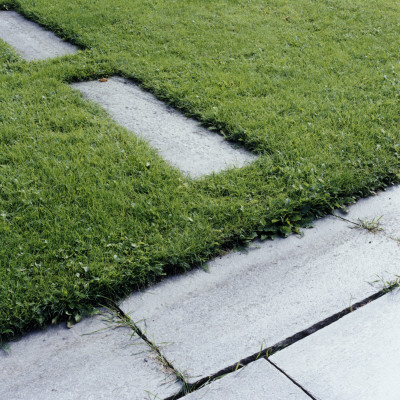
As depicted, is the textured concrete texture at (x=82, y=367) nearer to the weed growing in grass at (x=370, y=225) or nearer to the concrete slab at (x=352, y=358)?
the concrete slab at (x=352, y=358)

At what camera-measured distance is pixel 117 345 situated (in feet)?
8.50

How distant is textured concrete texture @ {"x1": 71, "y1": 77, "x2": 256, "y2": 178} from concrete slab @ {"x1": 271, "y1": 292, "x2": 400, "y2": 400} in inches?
70.1

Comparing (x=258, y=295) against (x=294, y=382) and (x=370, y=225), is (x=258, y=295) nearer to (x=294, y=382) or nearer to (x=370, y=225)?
(x=294, y=382)

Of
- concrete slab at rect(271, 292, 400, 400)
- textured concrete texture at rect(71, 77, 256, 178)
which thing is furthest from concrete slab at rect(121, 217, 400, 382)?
textured concrete texture at rect(71, 77, 256, 178)

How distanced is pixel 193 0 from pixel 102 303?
7130mm

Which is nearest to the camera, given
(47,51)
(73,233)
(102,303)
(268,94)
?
(102,303)

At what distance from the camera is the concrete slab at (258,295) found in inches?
102

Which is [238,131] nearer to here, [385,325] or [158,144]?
[158,144]

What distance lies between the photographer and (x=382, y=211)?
3707mm

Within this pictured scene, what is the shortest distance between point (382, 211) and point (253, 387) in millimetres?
1915

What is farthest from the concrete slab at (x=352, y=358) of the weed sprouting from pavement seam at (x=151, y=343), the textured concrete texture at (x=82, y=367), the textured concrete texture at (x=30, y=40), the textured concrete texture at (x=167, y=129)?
the textured concrete texture at (x=30, y=40)

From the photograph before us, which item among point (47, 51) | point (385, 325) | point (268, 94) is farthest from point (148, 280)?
point (47, 51)

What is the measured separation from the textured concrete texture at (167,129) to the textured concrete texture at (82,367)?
174 centimetres

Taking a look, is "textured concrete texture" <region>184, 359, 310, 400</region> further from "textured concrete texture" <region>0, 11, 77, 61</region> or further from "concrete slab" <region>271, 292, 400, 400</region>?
"textured concrete texture" <region>0, 11, 77, 61</region>
